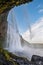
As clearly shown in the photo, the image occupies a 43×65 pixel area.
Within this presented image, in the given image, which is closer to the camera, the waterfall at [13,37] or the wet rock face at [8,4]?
the waterfall at [13,37]

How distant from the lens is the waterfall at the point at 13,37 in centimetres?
547

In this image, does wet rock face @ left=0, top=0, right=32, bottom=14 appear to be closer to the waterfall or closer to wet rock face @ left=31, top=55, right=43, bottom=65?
the waterfall

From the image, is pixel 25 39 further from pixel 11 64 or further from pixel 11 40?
pixel 11 64

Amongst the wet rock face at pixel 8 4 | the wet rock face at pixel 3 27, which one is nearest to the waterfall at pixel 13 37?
the wet rock face at pixel 3 27

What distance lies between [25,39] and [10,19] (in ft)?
1.67

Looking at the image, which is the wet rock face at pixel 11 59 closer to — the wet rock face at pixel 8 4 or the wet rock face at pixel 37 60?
the wet rock face at pixel 37 60

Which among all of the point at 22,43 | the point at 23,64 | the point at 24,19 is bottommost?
the point at 23,64

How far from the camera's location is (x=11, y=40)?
5.59m

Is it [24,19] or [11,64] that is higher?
[24,19]

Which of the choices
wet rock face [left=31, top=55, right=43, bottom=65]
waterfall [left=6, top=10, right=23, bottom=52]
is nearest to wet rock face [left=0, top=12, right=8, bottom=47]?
waterfall [left=6, top=10, right=23, bottom=52]

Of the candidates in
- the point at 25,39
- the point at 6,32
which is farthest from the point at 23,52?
the point at 6,32

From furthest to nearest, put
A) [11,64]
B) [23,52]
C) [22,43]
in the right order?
[22,43] → [23,52] → [11,64]

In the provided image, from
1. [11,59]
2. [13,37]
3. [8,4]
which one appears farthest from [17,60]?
[8,4]

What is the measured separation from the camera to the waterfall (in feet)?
17.9
